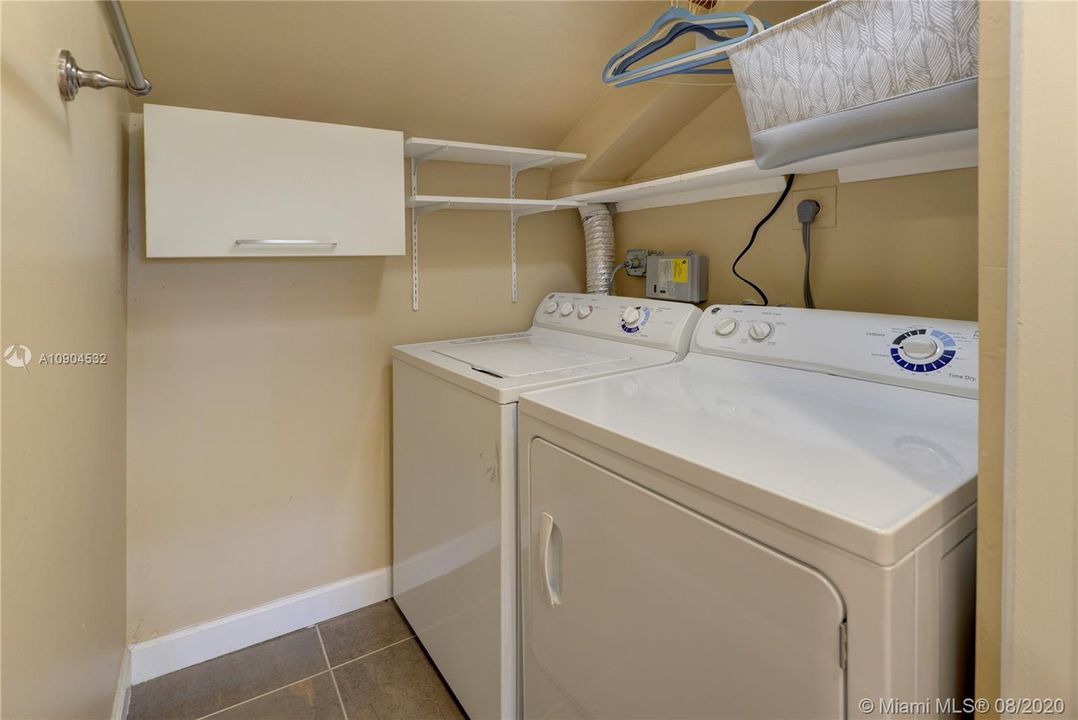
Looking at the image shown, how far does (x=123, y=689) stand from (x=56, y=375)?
1.29 metres

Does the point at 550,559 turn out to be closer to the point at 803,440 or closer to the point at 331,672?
the point at 803,440

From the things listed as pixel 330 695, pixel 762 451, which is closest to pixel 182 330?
pixel 330 695

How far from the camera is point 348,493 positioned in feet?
6.81

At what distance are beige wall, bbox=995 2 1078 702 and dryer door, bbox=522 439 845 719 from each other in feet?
0.62

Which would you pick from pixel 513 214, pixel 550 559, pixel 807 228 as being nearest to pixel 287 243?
pixel 513 214

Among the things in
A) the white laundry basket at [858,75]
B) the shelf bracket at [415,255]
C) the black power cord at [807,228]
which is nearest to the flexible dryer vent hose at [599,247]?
the shelf bracket at [415,255]

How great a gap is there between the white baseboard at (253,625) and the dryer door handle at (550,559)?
45.8 inches

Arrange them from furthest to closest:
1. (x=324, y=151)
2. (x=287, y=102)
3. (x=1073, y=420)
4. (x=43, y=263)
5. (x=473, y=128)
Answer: (x=473, y=128), (x=287, y=102), (x=324, y=151), (x=43, y=263), (x=1073, y=420)

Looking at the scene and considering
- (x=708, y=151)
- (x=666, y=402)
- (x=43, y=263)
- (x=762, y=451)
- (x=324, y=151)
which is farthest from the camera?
(x=708, y=151)

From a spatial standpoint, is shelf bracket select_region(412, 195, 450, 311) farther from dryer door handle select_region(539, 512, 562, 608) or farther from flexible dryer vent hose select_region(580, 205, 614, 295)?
dryer door handle select_region(539, 512, 562, 608)

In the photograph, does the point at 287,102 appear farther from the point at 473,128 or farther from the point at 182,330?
the point at 182,330

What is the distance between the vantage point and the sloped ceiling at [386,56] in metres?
1.49

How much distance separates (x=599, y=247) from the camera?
228 centimetres

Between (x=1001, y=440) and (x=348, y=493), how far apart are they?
193 cm
